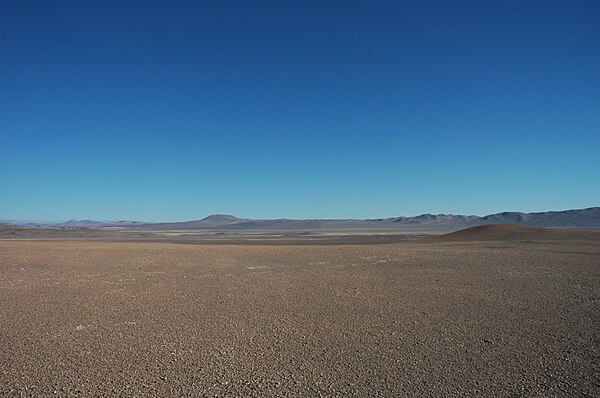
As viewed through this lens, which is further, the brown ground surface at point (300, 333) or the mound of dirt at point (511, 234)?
the mound of dirt at point (511, 234)

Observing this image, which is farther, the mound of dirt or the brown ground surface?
the mound of dirt

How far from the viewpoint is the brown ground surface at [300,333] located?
586 centimetres

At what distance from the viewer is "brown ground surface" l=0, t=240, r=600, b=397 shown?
5855 mm

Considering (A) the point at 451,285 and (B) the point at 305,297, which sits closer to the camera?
(B) the point at 305,297

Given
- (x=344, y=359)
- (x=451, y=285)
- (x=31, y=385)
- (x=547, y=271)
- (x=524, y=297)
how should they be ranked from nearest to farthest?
1. (x=31, y=385)
2. (x=344, y=359)
3. (x=524, y=297)
4. (x=451, y=285)
5. (x=547, y=271)

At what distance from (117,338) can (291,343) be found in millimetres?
3121

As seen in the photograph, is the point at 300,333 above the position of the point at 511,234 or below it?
below

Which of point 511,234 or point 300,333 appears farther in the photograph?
point 511,234

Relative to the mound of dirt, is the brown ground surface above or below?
below

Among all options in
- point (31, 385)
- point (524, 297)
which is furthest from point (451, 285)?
point (31, 385)

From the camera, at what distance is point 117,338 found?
309 inches

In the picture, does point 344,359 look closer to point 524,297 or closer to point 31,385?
point 31,385

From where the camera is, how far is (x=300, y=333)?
323 inches

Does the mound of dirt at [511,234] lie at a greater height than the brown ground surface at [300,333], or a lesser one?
greater
